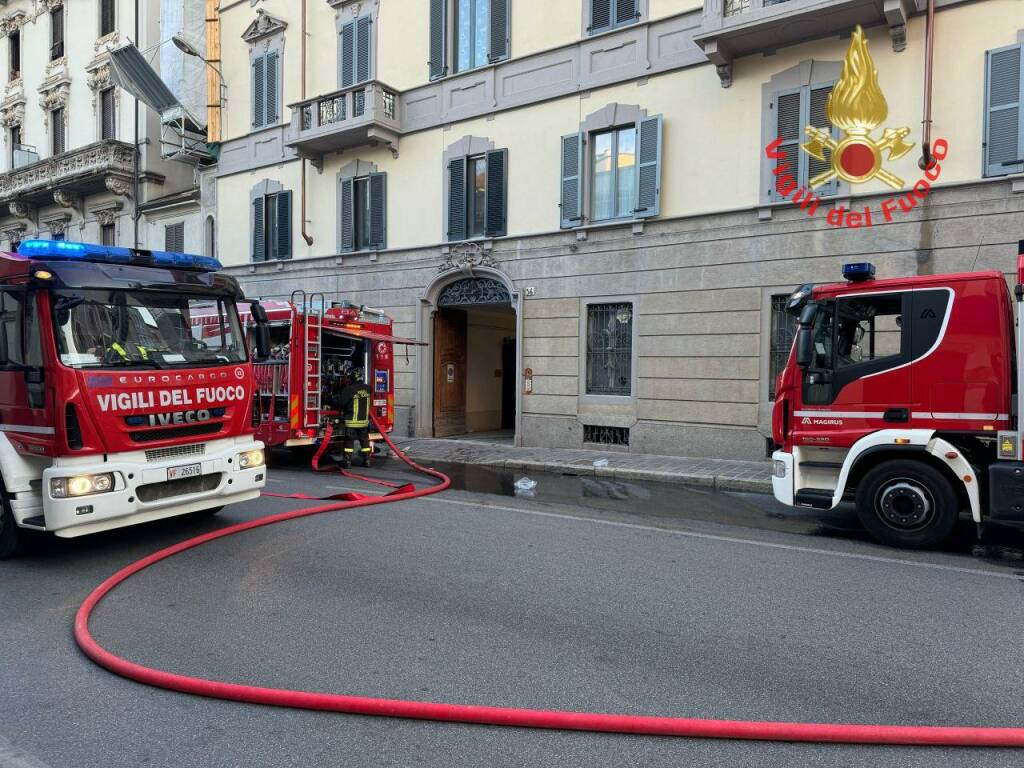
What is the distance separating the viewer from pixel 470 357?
18125 millimetres

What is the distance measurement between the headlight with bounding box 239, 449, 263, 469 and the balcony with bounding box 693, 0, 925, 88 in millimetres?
9933

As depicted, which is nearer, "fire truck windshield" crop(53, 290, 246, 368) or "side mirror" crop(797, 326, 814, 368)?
"fire truck windshield" crop(53, 290, 246, 368)

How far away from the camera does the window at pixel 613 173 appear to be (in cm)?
1322

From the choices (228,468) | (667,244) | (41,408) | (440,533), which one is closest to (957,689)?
(440,533)

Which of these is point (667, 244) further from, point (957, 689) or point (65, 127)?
point (65, 127)

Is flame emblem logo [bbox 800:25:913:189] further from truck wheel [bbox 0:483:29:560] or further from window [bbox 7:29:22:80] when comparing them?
window [bbox 7:29:22:80]

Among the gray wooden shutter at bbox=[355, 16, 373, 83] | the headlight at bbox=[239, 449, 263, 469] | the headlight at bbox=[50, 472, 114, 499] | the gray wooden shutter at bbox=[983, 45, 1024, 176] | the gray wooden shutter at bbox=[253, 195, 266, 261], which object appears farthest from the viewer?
Answer: the gray wooden shutter at bbox=[253, 195, 266, 261]

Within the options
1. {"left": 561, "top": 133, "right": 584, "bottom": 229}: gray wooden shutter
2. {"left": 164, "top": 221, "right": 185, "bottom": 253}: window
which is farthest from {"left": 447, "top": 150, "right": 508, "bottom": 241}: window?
{"left": 164, "top": 221, "right": 185, "bottom": 253}: window

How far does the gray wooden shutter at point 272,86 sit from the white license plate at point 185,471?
15.4 metres

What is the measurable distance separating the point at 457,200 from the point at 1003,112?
10051 millimetres

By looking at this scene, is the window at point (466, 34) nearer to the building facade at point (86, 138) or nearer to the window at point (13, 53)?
the building facade at point (86, 138)

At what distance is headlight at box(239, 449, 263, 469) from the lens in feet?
22.2

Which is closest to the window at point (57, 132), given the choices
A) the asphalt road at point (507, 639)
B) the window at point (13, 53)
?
the window at point (13, 53)

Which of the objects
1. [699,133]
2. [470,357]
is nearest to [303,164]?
[470,357]
